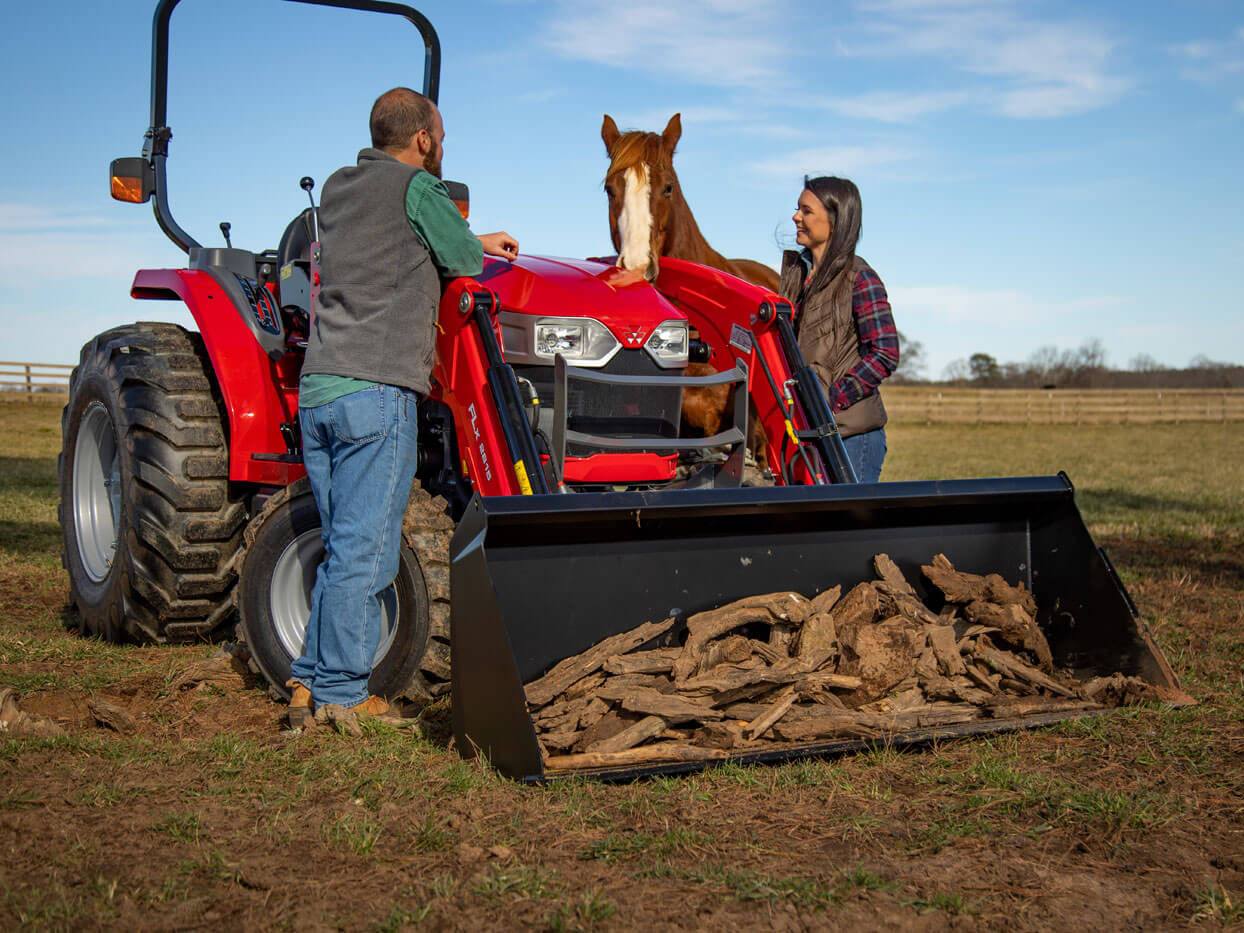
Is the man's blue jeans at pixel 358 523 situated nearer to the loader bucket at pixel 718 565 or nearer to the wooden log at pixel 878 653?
the loader bucket at pixel 718 565

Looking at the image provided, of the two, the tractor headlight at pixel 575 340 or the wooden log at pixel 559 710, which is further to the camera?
the tractor headlight at pixel 575 340

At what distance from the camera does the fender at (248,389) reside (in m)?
4.92

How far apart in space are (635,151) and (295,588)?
313 cm

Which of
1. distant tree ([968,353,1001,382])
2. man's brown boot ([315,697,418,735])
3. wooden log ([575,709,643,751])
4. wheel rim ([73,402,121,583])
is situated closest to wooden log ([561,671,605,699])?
wooden log ([575,709,643,751])

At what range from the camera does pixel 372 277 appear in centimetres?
387

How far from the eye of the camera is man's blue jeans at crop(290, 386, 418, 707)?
3.85m

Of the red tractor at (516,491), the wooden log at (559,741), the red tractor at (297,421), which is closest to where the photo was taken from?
the wooden log at (559,741)

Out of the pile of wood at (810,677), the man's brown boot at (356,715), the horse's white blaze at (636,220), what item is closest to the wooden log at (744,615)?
the pile of wood at (810,677)

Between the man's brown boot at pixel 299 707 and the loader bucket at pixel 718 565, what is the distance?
0.60 meters

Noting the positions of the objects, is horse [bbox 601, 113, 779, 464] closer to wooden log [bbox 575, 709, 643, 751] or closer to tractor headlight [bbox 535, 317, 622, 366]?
tractor headlight [bbox 535, 317, 622, 366]

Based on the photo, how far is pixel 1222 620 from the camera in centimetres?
601

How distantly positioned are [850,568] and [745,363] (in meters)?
1.09

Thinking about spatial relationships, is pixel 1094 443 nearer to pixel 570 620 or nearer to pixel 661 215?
pixel 661 215

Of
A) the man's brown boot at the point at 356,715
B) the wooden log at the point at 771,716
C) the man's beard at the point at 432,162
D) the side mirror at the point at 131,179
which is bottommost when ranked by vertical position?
the man's brown boot at the point at 356,715
